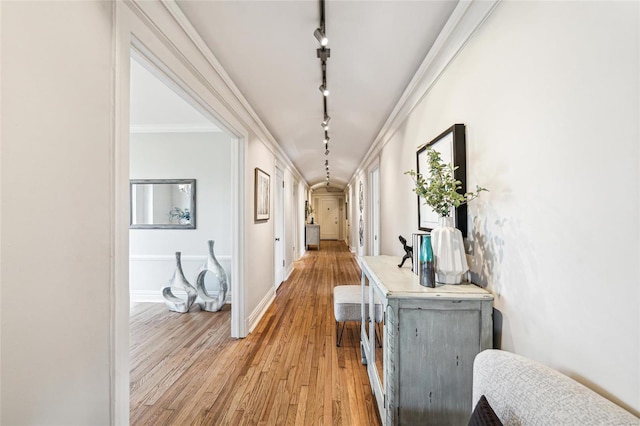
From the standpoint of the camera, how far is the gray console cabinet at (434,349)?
1240 millimetres

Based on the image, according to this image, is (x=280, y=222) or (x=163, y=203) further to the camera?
(x=280, y=222)

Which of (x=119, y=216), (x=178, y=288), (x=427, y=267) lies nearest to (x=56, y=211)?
(x=119, y=216)

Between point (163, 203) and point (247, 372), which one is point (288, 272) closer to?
point (163, 203)

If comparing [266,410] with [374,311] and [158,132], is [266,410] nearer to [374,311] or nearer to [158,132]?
[374,311]

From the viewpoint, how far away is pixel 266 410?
1.78 m

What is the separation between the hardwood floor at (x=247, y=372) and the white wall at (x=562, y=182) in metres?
1.27

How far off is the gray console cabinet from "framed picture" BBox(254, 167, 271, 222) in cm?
235

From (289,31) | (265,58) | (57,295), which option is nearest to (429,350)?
(57,295)

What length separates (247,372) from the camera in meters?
2.22

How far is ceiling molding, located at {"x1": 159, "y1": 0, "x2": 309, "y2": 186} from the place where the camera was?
1.50m

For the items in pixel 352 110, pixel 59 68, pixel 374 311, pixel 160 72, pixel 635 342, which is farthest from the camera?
pixel 352 110

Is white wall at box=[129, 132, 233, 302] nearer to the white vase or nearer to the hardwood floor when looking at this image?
the hardwood floor

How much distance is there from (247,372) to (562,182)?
2.38 m

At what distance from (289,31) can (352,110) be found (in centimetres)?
148
